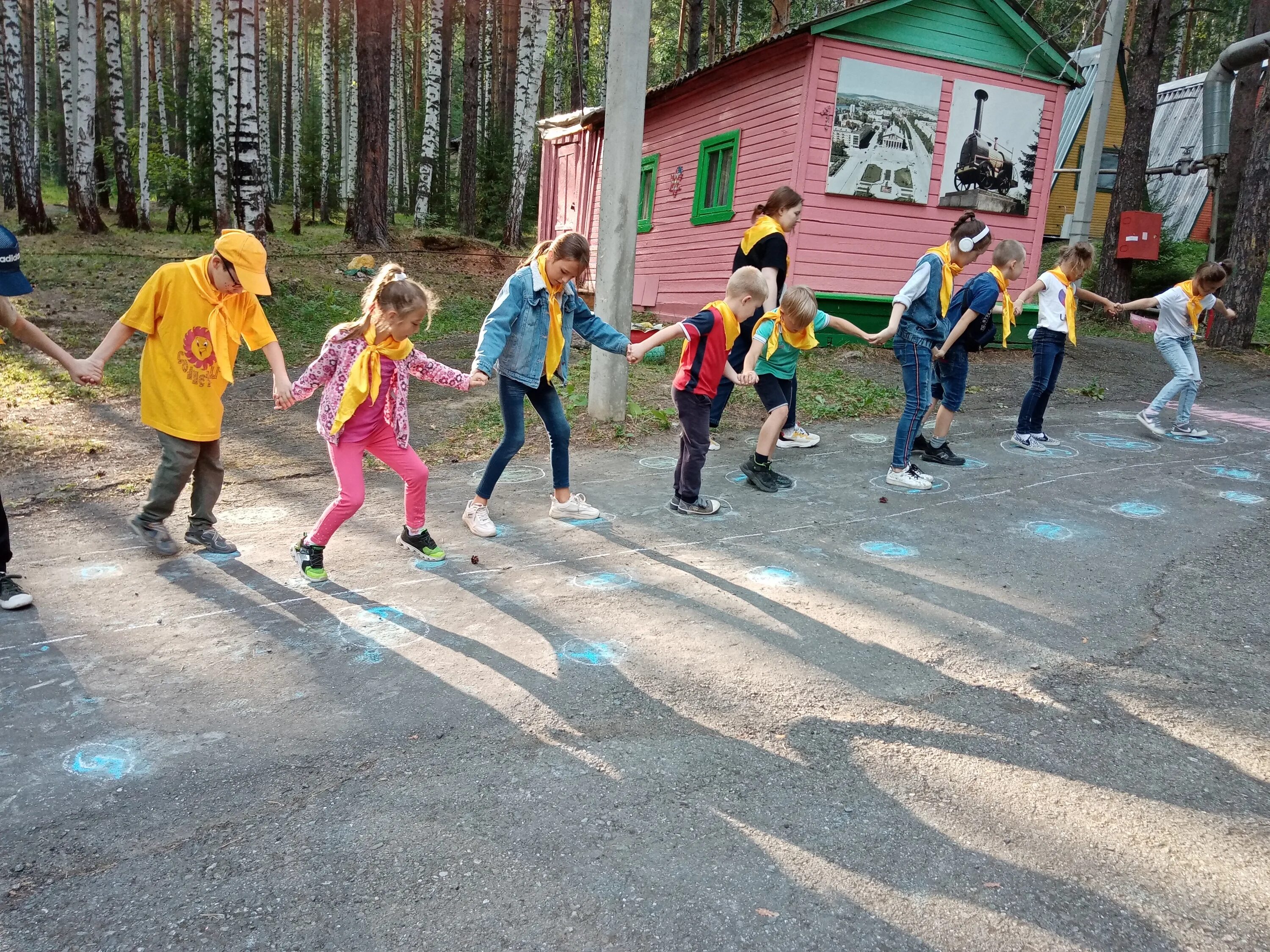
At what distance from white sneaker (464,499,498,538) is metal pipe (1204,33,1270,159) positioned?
45.4ft

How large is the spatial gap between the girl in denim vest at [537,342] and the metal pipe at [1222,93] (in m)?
12.9

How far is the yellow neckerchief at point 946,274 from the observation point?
6.32 m

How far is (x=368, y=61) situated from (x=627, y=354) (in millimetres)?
14902

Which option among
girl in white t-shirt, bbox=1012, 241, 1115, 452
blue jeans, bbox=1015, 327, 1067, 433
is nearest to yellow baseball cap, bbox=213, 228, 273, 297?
girl in white t-shirt, bbox=1012, 241, 1115, 452

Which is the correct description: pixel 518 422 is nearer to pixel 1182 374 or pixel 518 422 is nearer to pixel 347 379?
pixel 347 379

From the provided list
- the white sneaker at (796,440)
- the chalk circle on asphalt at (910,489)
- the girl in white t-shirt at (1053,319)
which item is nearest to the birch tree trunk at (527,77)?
the white sneaker at (796,440)

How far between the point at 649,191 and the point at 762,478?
1204cm

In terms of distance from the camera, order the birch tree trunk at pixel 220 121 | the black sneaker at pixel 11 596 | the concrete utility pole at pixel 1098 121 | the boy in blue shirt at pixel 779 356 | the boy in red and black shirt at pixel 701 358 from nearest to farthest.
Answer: the black sneaker at pixel 11 596 → the boy in red and black shirt at pixel 701 358 → the boy in blue shirt at pixel 779 356 → the concrete utility pole at pixel 1098 121 → the birch tree trunk at pixel 220 121

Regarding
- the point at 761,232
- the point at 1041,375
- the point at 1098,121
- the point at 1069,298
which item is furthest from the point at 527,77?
the point at 1041,375

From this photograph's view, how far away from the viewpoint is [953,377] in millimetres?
7082

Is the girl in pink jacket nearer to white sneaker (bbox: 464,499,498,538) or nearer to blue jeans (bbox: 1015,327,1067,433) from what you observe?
white sneaker (bbox: 464,499,498,538)

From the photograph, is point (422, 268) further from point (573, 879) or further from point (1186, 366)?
point (573, 879)

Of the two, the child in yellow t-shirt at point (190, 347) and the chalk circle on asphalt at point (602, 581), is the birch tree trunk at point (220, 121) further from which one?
the chalk circle on asphalt at point (602, 581)

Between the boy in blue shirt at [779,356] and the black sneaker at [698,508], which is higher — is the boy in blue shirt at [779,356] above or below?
above
